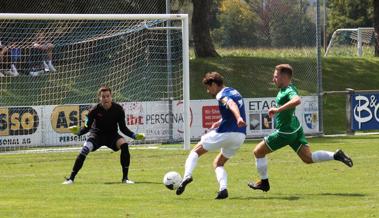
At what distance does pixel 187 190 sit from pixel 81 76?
1278 cm

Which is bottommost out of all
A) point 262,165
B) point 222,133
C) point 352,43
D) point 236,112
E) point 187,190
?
point 187,190

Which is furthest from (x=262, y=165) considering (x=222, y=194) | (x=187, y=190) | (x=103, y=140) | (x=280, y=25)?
(x=280, y=25)

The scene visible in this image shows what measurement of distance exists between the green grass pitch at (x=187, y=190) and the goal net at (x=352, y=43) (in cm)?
2648

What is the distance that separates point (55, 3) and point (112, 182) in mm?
16945

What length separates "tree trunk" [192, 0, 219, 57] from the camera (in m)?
38.8

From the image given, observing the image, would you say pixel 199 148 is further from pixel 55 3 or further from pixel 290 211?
pixel 55 3

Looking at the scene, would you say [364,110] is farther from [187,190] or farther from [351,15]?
[351,15]

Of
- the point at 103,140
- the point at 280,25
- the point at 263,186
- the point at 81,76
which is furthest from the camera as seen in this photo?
the point at 280,25

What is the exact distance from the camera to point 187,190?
14.9 metres

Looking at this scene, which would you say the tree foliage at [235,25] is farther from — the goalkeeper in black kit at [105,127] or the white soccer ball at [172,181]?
the white soccer ball at [172,181]

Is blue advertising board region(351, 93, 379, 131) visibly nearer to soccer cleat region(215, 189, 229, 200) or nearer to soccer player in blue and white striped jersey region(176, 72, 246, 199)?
soccer player in blue and white striped jersey region(176, 72, 246, 199)

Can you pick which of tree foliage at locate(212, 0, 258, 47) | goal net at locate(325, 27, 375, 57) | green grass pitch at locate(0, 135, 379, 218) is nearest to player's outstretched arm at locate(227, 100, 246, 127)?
green grass pitch at locate(0, 135, 379, 218)

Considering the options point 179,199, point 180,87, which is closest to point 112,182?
point 179,199

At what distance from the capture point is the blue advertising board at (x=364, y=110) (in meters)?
29.5
